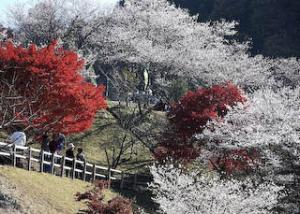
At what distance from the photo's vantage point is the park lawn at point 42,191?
51.8 feet

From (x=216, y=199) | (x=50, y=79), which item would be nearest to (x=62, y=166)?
(x=50, y=79)

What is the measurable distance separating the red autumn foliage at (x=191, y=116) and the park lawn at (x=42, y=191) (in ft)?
15.7

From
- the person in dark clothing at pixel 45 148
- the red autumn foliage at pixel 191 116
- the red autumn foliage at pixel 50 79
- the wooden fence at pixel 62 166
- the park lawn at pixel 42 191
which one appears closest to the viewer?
the park lawn at pixel 42 191

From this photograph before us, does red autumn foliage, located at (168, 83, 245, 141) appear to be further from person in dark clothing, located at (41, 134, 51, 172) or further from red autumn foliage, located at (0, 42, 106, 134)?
person in dark clothing, located at (41, 134, 51, 172)

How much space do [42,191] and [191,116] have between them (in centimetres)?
758

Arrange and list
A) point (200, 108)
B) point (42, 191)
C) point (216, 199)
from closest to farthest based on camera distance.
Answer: point (216, 199)
point (42, 191)
point (200, 108)

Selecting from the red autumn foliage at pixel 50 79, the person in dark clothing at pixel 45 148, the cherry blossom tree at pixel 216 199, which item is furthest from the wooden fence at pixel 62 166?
the cherry blossom tree at pixel 216 199

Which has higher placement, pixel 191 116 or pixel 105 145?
pixel 191 116

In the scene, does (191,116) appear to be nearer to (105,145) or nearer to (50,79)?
(50,79)

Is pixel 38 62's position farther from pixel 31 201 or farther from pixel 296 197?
pixel 296 197

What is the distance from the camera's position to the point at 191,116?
22484 millimetres

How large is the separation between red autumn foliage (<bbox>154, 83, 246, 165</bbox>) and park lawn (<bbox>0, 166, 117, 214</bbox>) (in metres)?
4.77

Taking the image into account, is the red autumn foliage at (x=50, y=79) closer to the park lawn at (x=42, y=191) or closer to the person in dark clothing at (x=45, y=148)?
the person in dark clothing at (x=45, y=148)

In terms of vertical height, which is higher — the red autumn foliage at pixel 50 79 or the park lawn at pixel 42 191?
the red autumn foliage at pixel 50 79
